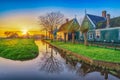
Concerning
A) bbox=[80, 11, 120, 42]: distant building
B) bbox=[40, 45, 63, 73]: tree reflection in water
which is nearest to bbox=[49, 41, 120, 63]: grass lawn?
bbox=[40, 45, 63, 73]: tree reflection in water

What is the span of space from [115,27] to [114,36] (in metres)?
1.50

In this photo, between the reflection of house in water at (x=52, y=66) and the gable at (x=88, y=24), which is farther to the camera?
the gable at (x=88, y=24)

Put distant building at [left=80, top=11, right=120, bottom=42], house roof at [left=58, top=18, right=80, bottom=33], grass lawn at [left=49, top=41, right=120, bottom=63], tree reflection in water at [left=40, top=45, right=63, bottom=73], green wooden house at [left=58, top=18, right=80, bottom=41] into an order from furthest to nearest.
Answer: house roof at [left=58, top=18, right=80, bottom=33] < green wooden house at [left=58, top=18, right=80, bottom=41] < distant building at [left=80, top=11, right=120, bottom=42] < tree reflection in water at [left=40, top=45, right=63, bottom=73] < grass lawn at [left=49, top=41, right=120, bottom=63]

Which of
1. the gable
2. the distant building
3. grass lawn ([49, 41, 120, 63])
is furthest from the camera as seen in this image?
→ the gable

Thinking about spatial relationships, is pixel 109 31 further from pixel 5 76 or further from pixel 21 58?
pixel 5 76

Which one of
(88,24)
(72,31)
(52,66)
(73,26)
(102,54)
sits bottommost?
(52,66)

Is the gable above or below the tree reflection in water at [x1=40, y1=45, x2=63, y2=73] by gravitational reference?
above

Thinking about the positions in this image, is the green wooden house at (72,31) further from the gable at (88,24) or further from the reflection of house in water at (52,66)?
the reflection of house in water at (52,66)

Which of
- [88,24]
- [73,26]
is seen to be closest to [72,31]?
[88,24]

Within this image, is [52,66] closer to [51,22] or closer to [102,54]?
[102,54]

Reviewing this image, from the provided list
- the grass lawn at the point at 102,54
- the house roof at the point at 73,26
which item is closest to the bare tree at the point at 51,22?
the house roof at the point at 73,26

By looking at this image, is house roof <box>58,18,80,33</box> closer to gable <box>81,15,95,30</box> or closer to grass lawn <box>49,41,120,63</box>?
gable <box>81,15,95,30</box>

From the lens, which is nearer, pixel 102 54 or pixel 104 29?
→ pixel 102 54

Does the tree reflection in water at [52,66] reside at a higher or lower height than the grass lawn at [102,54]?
lower
